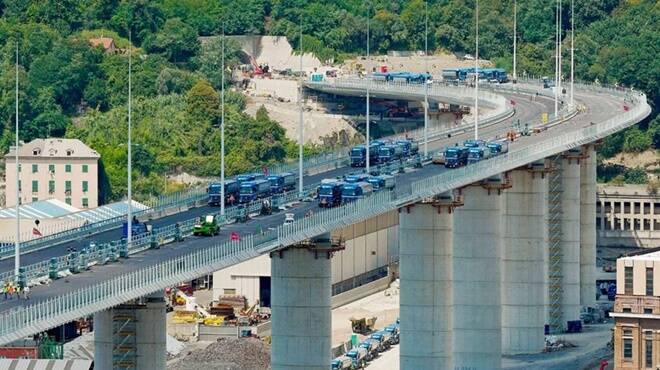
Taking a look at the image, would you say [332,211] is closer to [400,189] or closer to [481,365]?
[400,189]

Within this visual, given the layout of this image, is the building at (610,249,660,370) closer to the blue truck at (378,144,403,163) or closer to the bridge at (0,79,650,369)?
the bridge at (0,79,650,369)

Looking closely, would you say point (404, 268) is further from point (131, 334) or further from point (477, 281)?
point (131, 334)

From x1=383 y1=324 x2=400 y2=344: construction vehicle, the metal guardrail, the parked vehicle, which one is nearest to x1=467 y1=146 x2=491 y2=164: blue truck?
the metal guardrail

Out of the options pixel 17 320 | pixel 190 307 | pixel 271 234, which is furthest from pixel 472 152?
pixel 17 320

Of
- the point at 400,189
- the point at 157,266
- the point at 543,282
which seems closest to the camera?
the point at 157,266

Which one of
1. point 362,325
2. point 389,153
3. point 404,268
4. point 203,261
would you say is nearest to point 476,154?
point 389,153

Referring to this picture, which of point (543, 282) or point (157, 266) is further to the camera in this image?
point (543, 282)

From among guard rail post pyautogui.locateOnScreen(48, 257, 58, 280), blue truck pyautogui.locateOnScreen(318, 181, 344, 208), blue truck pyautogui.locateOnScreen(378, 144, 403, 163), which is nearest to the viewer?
guard rail post pyautogui.locateOnScreen(48, 257, 58, 280)
